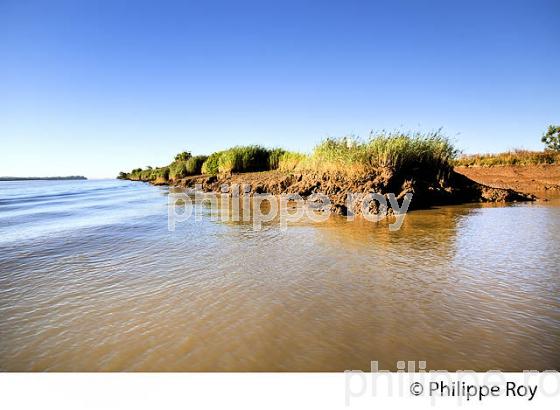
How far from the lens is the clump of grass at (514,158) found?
18.5 meters

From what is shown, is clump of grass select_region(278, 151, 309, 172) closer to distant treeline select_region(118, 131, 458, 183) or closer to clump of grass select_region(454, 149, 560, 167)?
distant treeline select_region(118, 131, 458, 183)

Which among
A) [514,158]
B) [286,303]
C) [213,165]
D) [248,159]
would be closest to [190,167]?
[213,165]

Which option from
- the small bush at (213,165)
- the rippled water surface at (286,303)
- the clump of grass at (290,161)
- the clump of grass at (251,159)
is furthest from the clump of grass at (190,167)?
the rippled water surface at (286,303)

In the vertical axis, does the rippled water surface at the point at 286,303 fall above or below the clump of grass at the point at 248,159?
below

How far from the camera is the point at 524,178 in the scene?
50.5 ft

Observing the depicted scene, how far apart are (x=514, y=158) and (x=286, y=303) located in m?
22.1

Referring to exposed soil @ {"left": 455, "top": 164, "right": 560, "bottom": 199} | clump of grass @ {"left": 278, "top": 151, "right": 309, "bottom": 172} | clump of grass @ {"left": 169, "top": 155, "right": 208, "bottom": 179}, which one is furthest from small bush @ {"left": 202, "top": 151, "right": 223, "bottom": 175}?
exposed soil @ {"left": 455, "top": 164, "right": 560, "bottom": 199}

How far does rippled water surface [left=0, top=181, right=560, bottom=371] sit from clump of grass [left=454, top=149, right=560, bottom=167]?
16.1 meters

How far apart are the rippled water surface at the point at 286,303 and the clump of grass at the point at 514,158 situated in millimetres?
16123

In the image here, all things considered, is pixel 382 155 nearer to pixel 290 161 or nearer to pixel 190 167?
pixel 290 161

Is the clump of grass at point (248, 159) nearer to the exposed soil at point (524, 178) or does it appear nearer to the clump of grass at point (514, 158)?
the exposed soil at point (524, 178)

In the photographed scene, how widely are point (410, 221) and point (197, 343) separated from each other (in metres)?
6.24
